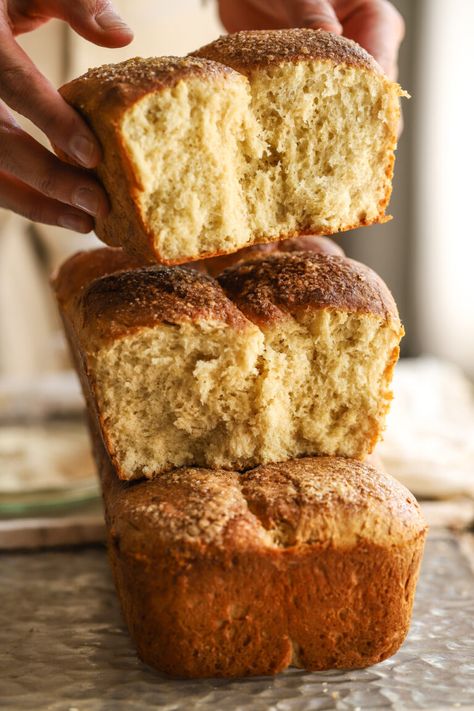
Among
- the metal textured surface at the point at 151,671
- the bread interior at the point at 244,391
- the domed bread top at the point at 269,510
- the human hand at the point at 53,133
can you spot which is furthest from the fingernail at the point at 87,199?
the metal textured surface at the point at 151,671

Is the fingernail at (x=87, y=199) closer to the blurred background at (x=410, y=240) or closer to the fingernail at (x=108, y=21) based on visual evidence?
the fingernail at (x=108, y=21)

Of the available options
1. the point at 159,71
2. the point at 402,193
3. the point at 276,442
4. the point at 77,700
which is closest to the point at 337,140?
the point at 159,71

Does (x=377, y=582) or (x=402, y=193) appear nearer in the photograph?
(x=377, y=582)

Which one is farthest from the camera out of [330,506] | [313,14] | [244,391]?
[313,14]

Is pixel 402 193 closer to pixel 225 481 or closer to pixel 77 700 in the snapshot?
pixel 225 481

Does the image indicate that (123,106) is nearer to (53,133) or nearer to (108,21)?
(53,133)

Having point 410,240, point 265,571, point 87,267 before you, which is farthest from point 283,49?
point 410,240

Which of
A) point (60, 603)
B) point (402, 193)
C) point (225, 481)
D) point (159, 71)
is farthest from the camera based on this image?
point (402, 193)
